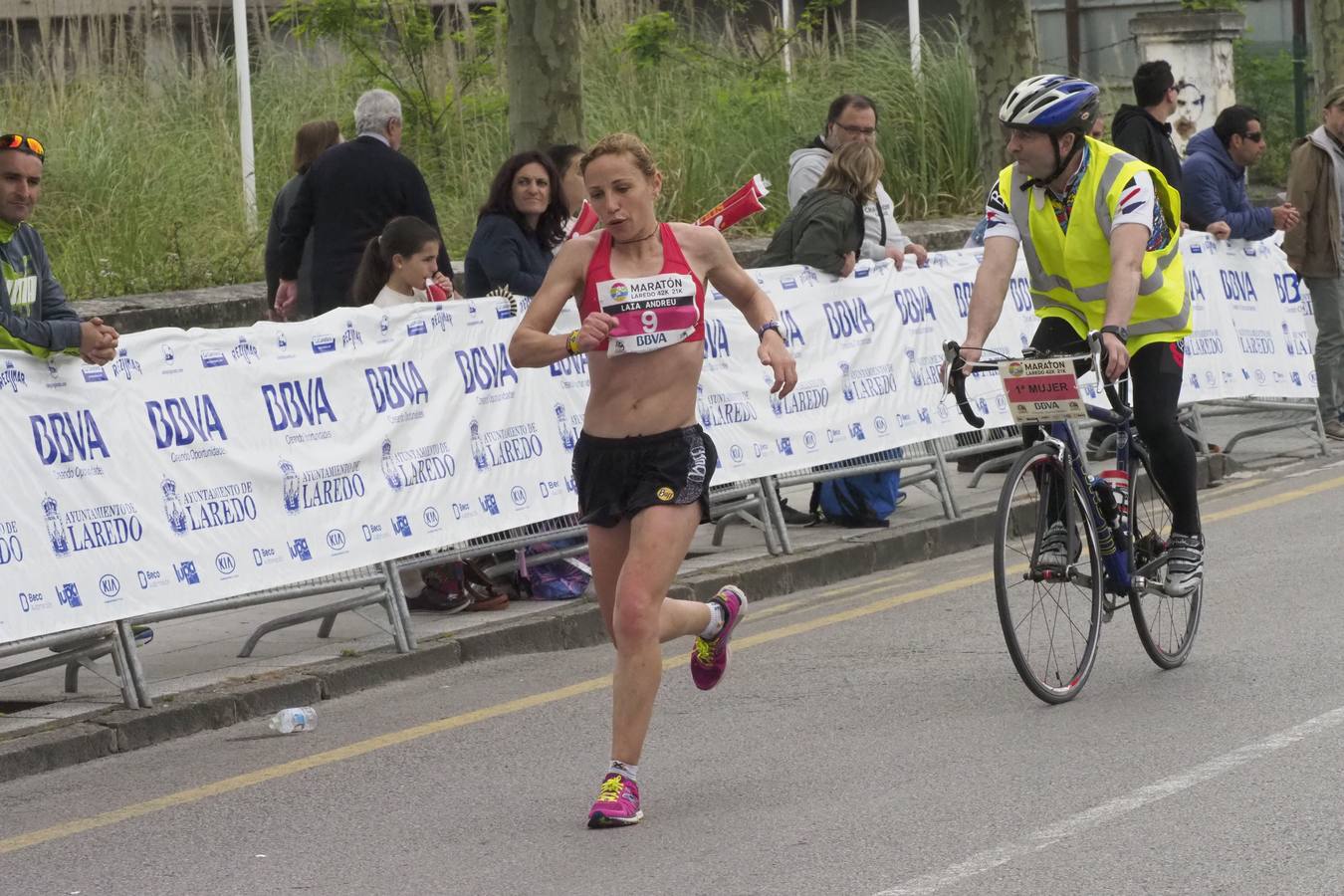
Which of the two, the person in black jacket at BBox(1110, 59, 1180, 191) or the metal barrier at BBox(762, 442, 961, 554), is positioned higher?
the person in black jacket at BBox(1110, 59, 1180, 191)

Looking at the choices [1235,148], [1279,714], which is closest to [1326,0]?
[1235,148]

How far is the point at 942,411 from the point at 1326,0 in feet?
37.9

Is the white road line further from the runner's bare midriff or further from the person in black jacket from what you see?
the person in black jacket

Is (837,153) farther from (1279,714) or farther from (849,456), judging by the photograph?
(1279,714)

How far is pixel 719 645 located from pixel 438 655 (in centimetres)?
229

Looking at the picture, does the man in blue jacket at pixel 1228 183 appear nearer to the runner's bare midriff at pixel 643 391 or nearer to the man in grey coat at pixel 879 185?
the man in grey coat at pixel 879 185

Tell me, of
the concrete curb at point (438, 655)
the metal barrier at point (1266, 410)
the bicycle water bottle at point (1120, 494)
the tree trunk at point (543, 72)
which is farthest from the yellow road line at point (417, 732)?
the tree trunk at point (543, 72)

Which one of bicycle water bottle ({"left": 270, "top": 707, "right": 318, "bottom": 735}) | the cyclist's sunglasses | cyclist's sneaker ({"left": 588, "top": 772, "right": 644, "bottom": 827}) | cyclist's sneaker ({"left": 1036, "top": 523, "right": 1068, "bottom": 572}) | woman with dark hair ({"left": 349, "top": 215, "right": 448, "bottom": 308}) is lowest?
bicycle water bottle ({"left": 270, "top": 707, "right": 318, "bottom": 735})

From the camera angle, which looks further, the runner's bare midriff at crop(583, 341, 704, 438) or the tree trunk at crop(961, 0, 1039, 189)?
the tree trunk at crop(961, 0, 1039, 189)

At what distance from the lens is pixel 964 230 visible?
16438mm

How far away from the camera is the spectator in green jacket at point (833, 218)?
11.1m

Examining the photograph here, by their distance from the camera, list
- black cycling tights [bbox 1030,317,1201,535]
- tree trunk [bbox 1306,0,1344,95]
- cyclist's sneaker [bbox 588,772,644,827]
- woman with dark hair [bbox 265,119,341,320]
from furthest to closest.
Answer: tree trunk [bbox 1306,0,1344,95], woman with dark hair [bbox 265,119,341,320], black cycling tights [bbox 1030,317,1201,535], cyclist's sneaker [bbox 588,772,644,827]

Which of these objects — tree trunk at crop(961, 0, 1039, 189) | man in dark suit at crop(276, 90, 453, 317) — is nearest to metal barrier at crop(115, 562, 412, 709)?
man in dark suit at crop(276, 90, 453, 317)

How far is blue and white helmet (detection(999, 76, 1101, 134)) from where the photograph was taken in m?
7.30
